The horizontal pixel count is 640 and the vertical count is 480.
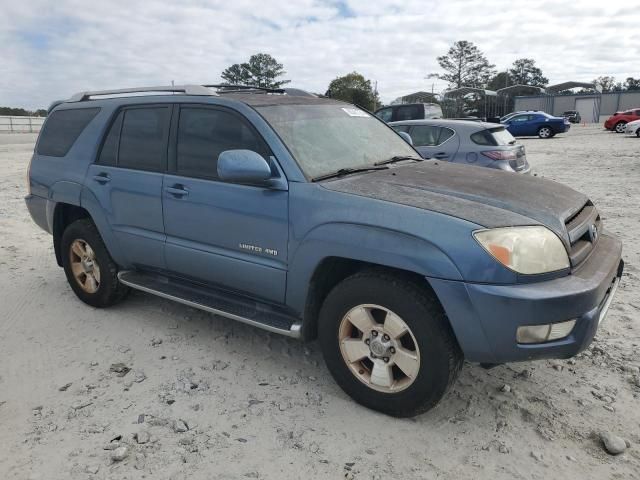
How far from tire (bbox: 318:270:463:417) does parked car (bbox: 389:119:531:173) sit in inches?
213

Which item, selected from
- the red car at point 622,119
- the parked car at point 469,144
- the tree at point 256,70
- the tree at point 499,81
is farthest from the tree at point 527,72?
the parked car at point 469,144

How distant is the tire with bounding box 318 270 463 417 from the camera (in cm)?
266

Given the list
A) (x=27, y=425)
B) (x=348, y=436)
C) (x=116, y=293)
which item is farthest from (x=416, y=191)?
(x=116, y=293)

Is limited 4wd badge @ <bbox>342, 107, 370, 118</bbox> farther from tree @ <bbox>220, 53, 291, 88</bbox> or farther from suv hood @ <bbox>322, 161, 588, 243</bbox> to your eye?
tree @ <bbox>220, 53, 291, 88</bbox>

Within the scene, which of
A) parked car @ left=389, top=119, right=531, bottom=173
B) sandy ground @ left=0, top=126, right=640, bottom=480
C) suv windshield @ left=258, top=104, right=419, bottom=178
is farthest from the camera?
parked car @ left=389, top=119, right=531, bottom=173

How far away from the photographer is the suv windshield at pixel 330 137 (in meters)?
3.30

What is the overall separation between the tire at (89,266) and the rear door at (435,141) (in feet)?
17.1

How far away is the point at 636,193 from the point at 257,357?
27.9ft

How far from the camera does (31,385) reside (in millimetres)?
3348

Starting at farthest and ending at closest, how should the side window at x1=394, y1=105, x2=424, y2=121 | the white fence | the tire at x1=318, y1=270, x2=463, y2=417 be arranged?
the white fence
the side window at x1=394, y1=105, x2=424, y2=121
the tire at x1=318, y1=270, x2=463, y2=417

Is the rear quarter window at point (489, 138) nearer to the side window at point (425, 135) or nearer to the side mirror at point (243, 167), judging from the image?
the side window at point (425, 135)

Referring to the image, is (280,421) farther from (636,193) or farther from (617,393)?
(636,193)

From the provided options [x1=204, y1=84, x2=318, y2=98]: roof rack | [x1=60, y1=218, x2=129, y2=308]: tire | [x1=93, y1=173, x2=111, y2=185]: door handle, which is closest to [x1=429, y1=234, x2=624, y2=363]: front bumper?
[x1=204, y1=84, x2=318, y2=98]: roof rack

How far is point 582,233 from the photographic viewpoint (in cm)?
296
